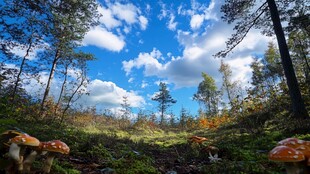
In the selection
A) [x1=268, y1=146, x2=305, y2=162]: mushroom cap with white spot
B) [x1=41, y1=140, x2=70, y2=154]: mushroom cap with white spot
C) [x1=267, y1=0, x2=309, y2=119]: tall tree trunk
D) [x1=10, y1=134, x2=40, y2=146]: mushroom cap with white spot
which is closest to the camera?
[x1=268, y1=146, x2=305, y2=162]: mushroom cap with white spot

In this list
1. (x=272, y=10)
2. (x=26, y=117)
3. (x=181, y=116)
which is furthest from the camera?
(x=181, y=116)

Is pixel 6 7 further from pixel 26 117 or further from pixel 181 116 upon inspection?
pixel 181 116

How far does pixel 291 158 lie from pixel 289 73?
1003 cm

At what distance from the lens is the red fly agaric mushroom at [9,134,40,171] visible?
2725mm

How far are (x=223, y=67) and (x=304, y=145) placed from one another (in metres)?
44.2

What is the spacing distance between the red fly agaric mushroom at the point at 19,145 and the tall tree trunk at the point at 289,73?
35.8ft

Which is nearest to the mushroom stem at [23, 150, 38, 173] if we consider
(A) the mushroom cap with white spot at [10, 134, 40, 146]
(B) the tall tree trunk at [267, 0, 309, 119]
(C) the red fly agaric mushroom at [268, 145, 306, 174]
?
(A) the mushroom cap with white spot at [10, 134, 40, 146]

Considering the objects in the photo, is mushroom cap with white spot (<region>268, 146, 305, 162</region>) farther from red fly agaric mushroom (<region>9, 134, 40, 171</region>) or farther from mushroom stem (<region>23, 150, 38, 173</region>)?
mushroom stem (<region>23, 150, 38, 173</region>)

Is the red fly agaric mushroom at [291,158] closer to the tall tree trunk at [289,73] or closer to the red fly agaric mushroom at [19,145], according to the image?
the red fly agaric mushroom at [19,145]

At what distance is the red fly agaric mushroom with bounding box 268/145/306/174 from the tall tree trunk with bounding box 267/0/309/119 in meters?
8.76

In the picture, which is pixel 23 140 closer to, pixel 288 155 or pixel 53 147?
pixel 53 147

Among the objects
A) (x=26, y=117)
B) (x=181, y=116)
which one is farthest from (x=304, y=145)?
(x=181, y=116)

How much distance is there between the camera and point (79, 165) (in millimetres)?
4605

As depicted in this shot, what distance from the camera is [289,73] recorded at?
11070mm
